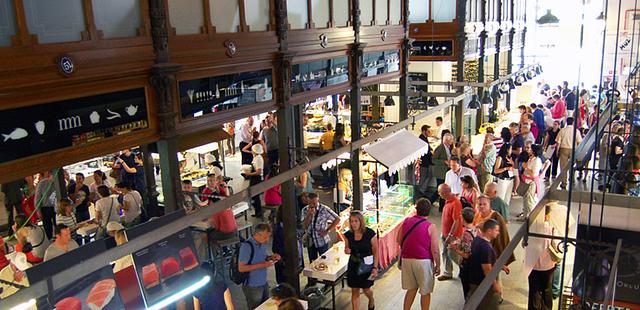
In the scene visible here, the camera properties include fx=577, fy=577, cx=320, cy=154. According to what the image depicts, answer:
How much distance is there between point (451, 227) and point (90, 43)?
5651 mm

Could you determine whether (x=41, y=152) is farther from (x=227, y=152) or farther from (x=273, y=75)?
(x=227, y=152)

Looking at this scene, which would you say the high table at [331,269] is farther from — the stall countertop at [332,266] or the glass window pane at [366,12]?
the glass window pane at [366,12]

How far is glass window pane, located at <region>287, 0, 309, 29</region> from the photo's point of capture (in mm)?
8615

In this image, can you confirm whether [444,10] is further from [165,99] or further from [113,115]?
[113,115]

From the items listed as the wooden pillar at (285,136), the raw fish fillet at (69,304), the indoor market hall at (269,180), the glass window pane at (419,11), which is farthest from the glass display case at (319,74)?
the glass window pane at (419,11)

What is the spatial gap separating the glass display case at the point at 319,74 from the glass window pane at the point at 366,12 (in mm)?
956

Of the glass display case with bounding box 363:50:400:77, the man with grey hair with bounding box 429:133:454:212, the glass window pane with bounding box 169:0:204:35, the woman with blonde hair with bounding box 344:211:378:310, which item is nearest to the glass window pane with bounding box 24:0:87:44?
the glass window pane with bounding box 169:0:204:35

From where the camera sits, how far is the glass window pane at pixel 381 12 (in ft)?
37.0

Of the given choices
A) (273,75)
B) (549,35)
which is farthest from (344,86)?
(549,35)

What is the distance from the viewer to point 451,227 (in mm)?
8641

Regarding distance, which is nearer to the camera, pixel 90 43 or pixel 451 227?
pixel 90 43

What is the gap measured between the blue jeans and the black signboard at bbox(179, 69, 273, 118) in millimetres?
2310

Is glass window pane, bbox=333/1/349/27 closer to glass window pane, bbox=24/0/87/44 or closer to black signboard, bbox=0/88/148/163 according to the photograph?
black signboard, bbox=0/88/148/163

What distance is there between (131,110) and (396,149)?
468 cm
